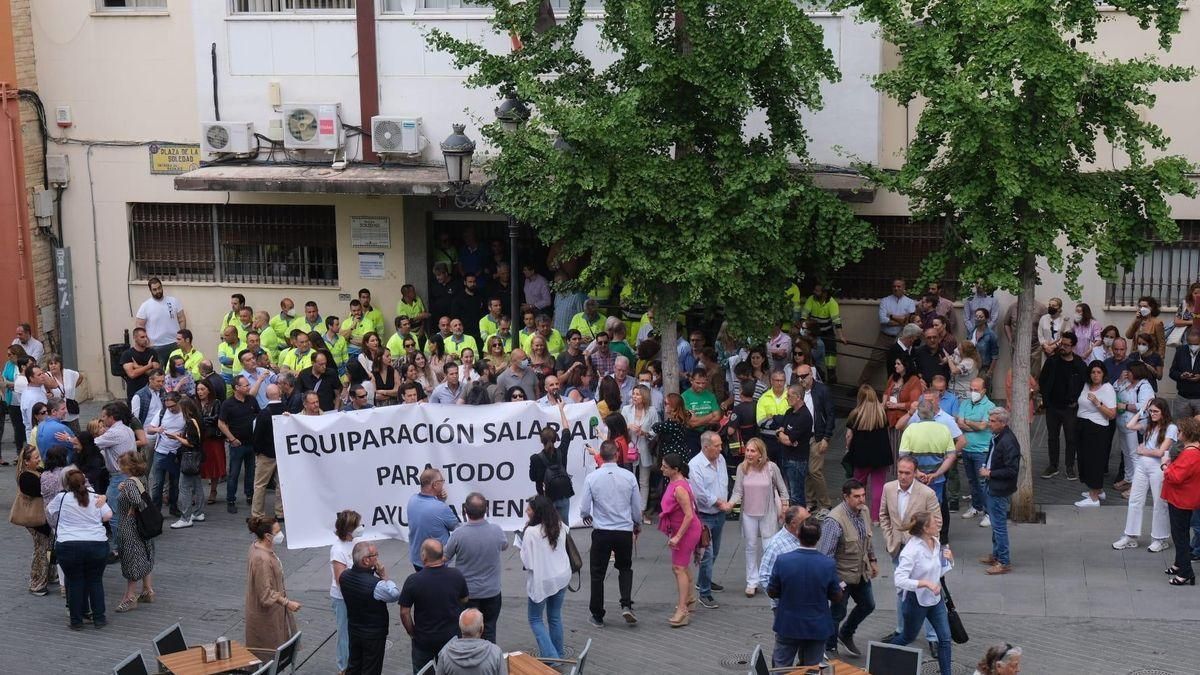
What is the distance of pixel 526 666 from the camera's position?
10.7m

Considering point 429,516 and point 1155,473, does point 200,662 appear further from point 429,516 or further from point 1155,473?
point 1155,473

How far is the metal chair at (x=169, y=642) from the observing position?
11.2m

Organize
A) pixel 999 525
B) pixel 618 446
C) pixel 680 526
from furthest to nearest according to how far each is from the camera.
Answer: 1. pixel 618 446
2. pixel 999 525
3. pixel 680 526

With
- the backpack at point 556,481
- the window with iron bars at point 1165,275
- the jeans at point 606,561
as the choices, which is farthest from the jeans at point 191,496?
the window with iron bars at point 1165,275

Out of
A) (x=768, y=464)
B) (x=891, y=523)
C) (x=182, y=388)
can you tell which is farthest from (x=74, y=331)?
(x=891, y=523)

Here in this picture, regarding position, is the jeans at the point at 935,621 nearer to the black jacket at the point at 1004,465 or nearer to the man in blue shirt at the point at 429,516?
the black jacket at the point at 1004,465

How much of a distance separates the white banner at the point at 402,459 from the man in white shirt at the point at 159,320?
6644mm

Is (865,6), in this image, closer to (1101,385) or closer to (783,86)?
(783,86)

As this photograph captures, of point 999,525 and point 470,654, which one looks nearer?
point 470,654

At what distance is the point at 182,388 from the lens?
56.7 feet

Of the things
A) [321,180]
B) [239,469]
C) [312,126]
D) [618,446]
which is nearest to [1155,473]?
[618,446]

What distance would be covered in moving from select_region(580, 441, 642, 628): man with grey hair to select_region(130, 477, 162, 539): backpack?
3.94 meters

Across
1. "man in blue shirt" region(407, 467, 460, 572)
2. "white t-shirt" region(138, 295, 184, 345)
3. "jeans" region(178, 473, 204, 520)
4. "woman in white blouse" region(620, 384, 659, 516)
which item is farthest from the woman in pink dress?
"white t-shirt" region(138, 295, 184, 345)

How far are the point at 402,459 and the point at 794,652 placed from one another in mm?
5475
